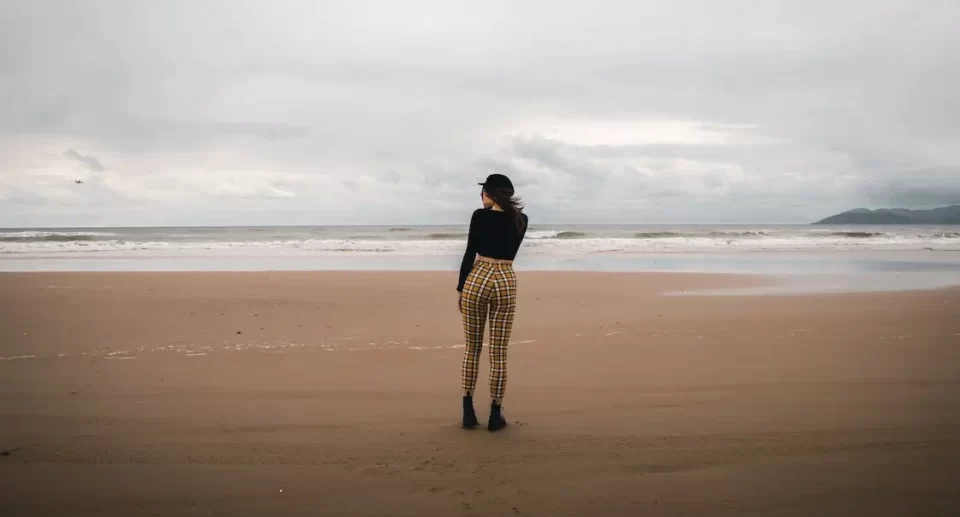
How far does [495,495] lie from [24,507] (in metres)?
2.64

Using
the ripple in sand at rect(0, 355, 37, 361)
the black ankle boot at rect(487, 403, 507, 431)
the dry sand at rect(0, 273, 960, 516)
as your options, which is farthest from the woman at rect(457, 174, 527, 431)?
the ripple in sand at rect(0, 355, 37, 361)

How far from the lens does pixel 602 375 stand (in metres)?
6.30

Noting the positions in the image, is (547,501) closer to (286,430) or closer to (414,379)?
(286,430)

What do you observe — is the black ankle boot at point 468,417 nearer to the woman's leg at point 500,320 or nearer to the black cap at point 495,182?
the woman's leg at point 500,320

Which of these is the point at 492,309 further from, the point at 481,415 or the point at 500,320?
the point at 481,415

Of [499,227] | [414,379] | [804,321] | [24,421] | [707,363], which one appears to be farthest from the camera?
[804,321]

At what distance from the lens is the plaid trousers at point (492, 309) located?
4.39 meters

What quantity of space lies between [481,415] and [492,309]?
113 centimetres

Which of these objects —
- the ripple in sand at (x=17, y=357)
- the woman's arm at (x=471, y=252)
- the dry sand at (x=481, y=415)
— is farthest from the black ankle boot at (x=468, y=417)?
the ripple in sand at (x=17, y=357)

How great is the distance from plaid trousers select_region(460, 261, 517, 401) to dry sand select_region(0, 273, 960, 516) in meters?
0.51

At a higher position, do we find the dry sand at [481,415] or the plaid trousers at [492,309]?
the plaid trousers at [492,309]

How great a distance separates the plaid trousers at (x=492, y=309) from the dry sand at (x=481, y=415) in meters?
0.51

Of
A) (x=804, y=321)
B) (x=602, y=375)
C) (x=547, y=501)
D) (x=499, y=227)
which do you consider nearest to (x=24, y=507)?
(x=547, y=501)

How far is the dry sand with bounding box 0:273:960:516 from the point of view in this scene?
3.59 meters
